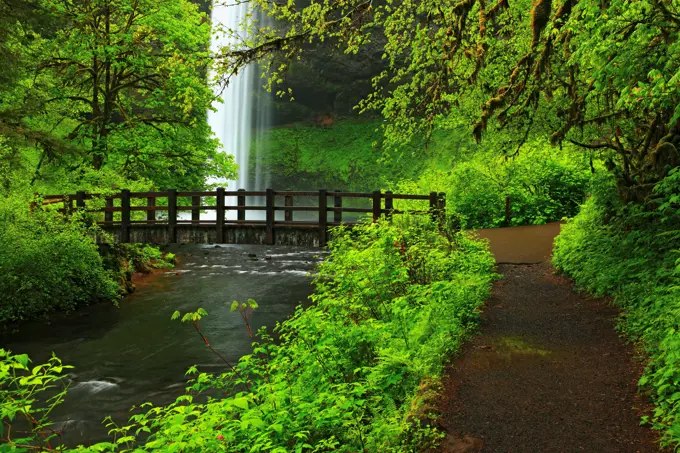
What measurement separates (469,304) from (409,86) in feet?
18.6

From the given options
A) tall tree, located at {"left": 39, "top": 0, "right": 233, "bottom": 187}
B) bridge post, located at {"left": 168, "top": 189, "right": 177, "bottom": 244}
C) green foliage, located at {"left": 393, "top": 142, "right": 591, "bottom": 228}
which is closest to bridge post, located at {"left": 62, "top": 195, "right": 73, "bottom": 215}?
bridge post, located at {"left": 168, "top": 189, "right": 177, "bottom": 244}

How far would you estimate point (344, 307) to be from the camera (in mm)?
9070

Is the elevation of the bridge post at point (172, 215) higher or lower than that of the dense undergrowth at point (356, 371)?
higher

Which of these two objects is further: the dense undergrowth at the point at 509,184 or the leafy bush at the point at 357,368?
the dense undergrowth at the point at 509,184

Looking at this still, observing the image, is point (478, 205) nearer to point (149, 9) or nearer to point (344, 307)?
point (344, 307)

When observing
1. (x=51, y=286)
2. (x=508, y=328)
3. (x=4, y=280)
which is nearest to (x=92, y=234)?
(x=51, y=286)

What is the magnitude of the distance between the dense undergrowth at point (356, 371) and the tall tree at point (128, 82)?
A: 1155cm

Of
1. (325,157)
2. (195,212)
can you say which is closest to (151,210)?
(195,212)

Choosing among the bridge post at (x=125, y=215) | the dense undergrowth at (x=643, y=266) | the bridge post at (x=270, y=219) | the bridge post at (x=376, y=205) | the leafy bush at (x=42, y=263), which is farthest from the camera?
the bridge post at (x=125, y=215)

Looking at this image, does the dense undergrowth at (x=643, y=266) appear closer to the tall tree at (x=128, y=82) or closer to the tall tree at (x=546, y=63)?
the tall tree at (x=546, y=63)

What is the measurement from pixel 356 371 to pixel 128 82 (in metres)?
19.2

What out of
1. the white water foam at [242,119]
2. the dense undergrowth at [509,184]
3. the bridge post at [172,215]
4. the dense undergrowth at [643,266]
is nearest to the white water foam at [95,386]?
the bridge post at [172,215]

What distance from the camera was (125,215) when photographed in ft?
57.1

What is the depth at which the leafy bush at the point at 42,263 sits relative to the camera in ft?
45.7
